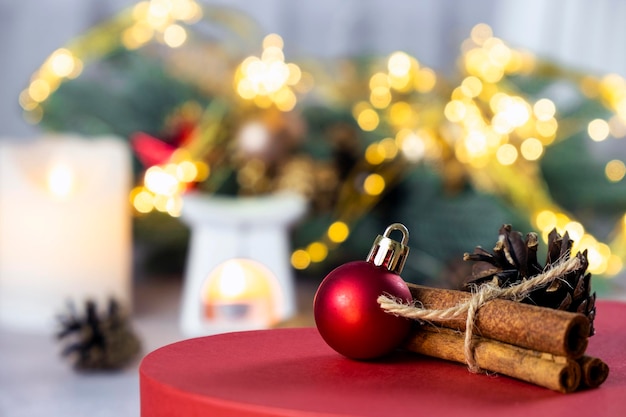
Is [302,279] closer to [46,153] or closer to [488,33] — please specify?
[46,153]

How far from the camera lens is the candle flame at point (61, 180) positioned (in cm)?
147

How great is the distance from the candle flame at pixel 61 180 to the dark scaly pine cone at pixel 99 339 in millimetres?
258

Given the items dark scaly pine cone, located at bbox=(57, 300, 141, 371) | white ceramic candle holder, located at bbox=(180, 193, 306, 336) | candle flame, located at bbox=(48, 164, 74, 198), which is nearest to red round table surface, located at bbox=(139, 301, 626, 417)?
dark scaly pine cone, located at bbox=(57, 300, 141, 371)

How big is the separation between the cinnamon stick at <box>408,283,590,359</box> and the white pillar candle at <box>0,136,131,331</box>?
0.95m

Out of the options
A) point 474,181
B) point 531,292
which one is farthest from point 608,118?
point 531,292

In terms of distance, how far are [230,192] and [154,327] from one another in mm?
377

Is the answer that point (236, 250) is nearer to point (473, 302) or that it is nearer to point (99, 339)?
point (99, 339)

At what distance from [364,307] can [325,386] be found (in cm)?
7

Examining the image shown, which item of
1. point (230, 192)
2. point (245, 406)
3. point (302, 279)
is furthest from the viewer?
point (302, 279)

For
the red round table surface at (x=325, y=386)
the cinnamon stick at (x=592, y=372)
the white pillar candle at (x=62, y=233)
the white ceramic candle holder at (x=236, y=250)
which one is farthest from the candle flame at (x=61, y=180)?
the cinnamon stick at (x=592, y=372)

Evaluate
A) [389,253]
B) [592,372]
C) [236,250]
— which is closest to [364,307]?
[389,253]

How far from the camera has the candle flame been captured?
1.47 meters

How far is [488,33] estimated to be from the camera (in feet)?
7.97

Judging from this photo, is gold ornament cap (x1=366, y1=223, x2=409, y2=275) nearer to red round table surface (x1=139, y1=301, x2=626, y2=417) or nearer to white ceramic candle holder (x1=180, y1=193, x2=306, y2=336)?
red round table surface (x1=139, y1=301, x2=626, y2=417)
